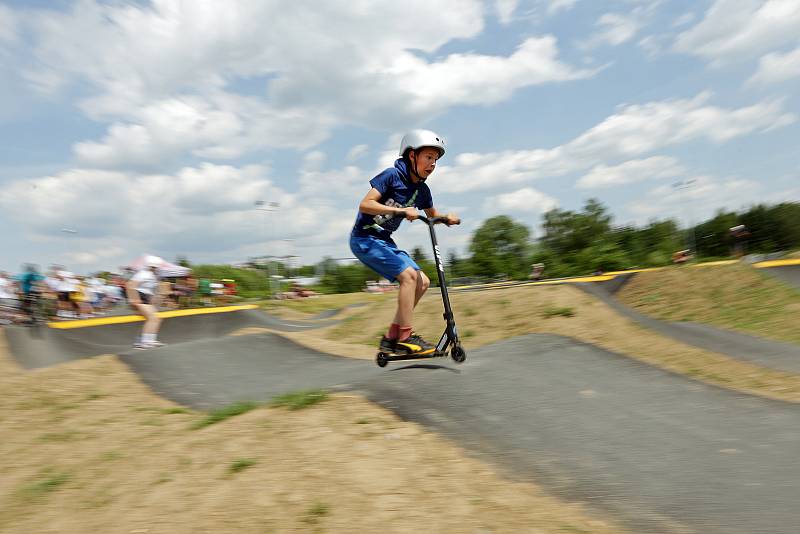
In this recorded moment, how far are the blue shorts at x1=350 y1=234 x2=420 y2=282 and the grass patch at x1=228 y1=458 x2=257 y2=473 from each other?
8.51ft

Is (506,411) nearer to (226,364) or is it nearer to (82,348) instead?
(226,364)

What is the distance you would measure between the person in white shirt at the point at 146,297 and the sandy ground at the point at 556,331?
281 centimetres

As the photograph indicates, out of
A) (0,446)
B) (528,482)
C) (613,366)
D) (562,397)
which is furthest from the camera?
(613,366)

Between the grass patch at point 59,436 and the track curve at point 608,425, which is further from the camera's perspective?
the grass patch at point 59,436

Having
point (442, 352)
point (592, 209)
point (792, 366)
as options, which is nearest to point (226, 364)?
point (442, 352)

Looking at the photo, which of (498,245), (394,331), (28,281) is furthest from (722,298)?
(498,245)

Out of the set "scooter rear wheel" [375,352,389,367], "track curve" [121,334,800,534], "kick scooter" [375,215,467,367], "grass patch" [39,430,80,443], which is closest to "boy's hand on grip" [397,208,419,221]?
"kick scooter" [375,215,467,367]

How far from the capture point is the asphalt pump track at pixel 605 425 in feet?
8.91

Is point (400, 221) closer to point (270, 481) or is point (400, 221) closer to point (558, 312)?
point (270, 481)

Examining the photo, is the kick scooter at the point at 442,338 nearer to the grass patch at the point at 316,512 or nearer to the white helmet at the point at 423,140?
the white helmet at the point at 423,140

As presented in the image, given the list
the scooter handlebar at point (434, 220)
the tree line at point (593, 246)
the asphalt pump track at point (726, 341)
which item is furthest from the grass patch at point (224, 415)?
the tree line at point (593, 246)

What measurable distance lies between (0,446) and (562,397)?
5.02 meters

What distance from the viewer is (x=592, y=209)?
62.2 meters

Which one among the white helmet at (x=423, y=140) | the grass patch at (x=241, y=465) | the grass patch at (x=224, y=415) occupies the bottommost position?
the grass patch at (x=241, y=465)
